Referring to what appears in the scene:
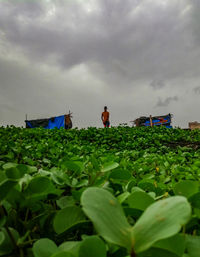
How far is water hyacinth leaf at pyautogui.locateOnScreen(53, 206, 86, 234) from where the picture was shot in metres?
0.46

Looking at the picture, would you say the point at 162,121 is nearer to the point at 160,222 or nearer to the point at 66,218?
the point at 66,218

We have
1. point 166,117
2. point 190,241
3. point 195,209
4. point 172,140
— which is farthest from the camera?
point 166,117

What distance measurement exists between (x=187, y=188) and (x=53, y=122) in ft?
60.3

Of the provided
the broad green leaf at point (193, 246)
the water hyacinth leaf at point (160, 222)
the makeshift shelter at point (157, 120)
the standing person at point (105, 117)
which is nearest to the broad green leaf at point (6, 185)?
the water hyacinth leaf at point (160, 222)

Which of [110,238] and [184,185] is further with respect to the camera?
[184,185]

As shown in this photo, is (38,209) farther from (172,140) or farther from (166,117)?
(166,117)

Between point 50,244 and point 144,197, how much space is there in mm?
208

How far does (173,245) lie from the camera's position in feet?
1.15

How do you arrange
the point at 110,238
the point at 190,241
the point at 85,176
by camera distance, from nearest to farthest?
the point at 110,238
the point at 190,241
the point at 85,176

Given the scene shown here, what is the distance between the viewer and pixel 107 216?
0.33m

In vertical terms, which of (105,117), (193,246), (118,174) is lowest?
(193,246)

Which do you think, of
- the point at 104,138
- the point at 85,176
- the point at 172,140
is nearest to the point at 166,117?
the point at 172,140

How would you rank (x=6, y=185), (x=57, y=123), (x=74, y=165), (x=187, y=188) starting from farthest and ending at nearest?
(x=57, y=123) → (x=74, y=165) → (x=187, y=188) → (x=6, y=185)

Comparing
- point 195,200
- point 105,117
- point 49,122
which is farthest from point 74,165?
point 49,122
